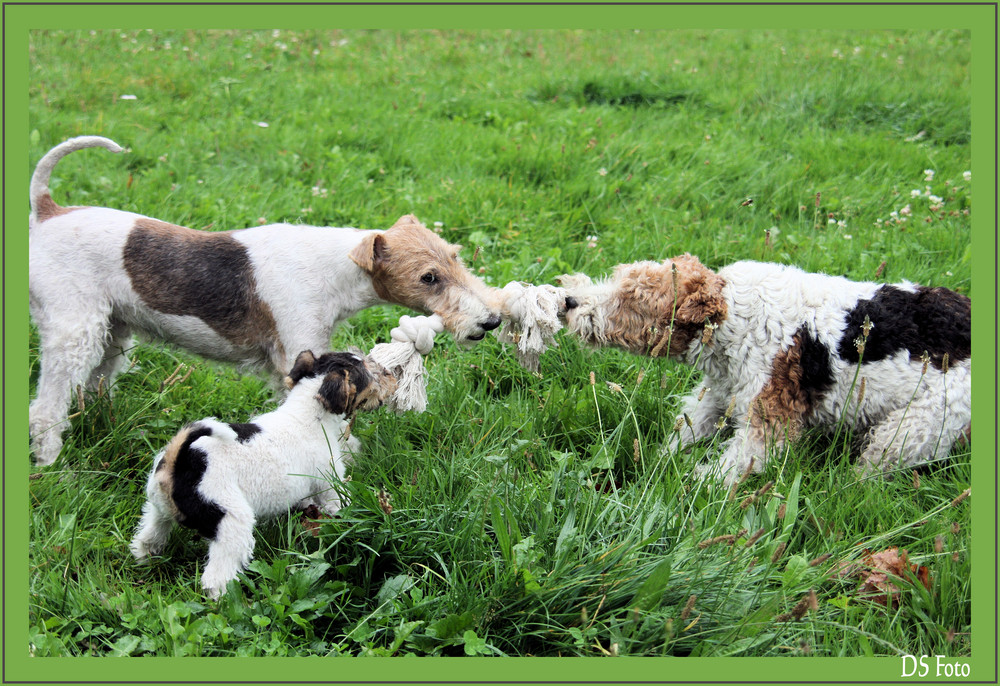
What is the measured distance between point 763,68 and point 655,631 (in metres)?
8.70

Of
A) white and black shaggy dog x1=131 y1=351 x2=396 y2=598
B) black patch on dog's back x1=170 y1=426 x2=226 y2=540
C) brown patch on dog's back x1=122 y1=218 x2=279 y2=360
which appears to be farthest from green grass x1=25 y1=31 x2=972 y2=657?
brown patch on dog's back x1=122 y1=218 x2=279 y2=360

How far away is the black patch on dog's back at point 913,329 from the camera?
412 centimetres

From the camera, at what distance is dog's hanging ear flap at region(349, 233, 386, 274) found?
165 inches

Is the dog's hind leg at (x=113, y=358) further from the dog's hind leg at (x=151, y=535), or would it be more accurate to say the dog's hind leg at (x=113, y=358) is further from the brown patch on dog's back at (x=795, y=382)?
the brown patch on dog's back at (x=795, y=382)

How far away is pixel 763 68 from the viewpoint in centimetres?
982

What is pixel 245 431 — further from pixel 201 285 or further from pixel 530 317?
pixel 530 317

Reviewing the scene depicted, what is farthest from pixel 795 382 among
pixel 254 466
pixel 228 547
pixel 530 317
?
pixel 228 547

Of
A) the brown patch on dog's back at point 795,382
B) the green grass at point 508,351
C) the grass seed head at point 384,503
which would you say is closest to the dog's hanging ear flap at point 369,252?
the green grass at point 508,351

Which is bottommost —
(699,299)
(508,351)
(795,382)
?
(508,351)

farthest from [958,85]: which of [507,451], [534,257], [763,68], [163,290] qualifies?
[163,290]

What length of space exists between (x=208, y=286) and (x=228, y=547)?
1.74 metres

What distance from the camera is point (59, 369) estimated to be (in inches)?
164

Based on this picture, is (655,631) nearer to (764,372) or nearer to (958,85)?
(764,372)

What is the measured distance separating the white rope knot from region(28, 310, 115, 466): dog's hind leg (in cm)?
221
